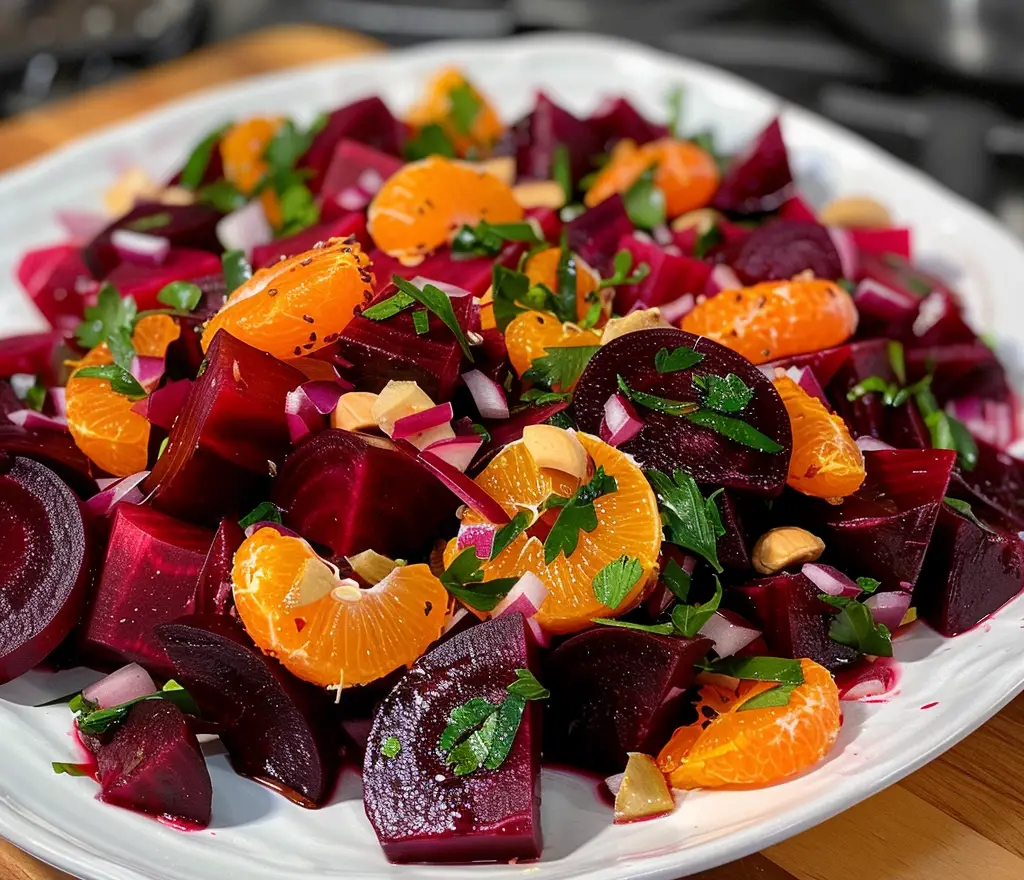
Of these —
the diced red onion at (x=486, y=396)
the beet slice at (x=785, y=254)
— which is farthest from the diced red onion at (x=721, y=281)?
the diced red onion at (x=486, y=396)

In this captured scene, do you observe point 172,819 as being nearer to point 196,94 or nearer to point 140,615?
point 140,615

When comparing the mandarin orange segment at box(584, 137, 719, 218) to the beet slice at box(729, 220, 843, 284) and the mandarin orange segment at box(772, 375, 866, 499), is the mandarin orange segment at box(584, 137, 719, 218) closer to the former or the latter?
the beet slice at box(729, 220, 843, 284)

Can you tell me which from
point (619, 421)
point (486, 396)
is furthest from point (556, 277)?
point (619, 421)

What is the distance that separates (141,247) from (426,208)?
0.76 meters

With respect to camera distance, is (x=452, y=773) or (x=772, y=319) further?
(x=772, y=319)

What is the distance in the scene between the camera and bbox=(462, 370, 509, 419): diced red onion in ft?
6.13

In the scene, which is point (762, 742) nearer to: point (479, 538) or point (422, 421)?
point (479, 538)

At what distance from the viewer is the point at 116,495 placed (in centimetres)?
191

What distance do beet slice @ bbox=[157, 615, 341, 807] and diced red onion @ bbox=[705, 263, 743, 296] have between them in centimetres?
120

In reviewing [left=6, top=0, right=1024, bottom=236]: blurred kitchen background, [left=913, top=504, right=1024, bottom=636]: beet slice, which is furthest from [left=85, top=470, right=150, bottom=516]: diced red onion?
[left=6, top=0, right=1024, bottom=236]: blurred kitchen background

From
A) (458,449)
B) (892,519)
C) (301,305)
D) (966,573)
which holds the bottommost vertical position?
(966,573)

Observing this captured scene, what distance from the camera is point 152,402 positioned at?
189 cm

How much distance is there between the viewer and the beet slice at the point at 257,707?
159cm

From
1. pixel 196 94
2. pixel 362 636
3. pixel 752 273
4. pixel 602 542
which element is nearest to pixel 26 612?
pixel 362 636
